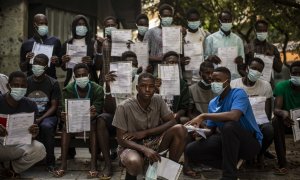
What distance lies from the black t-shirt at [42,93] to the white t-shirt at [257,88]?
2529 mm

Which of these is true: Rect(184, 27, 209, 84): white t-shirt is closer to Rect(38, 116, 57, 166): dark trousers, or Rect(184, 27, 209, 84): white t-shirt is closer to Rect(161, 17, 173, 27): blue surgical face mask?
Rect(161, 17, 173, 27): blue surgical face mask

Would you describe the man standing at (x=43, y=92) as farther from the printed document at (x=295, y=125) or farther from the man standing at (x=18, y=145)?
the printed document at (x=295, y=125)

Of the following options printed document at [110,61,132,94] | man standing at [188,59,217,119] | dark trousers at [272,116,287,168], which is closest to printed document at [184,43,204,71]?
man standing at [188,59,217,119]

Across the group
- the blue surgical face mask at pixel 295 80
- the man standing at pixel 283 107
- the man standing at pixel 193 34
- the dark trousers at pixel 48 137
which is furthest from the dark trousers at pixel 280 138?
the dark trousers at pixel 48 137

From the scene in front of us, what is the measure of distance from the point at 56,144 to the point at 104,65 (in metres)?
1.41

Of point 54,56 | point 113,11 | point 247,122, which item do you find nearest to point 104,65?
point 54,56

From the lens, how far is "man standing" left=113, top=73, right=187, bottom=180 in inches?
183

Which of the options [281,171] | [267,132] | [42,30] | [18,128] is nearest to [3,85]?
[18,128]

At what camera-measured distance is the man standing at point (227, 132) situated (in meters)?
4.80

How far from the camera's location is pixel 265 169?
5867 millimetres

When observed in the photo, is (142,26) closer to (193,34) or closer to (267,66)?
(193,34)

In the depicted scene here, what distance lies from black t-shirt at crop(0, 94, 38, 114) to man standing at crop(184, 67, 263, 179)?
2.09 metres

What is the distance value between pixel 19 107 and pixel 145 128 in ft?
5.69

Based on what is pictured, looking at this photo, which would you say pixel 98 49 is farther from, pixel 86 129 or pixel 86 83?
pixel 86 129
